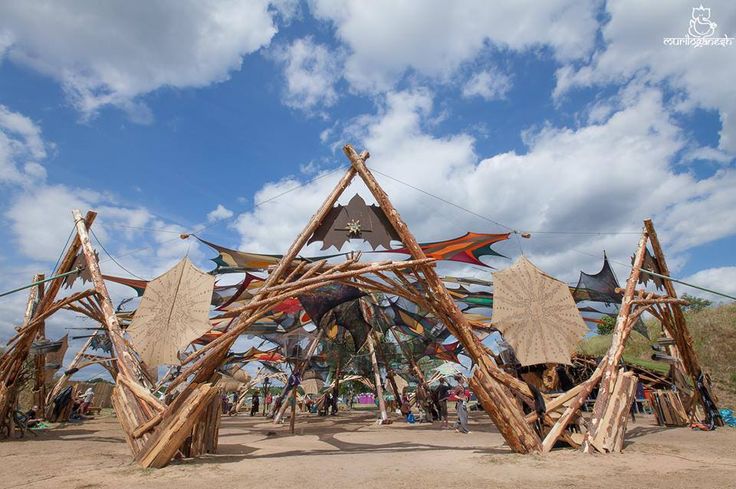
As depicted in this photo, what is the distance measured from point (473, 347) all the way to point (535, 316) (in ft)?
4.71

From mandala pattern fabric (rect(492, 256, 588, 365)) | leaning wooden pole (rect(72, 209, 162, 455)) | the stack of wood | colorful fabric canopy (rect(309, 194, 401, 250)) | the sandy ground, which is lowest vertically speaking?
the sandy ground

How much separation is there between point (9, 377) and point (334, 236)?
940cm

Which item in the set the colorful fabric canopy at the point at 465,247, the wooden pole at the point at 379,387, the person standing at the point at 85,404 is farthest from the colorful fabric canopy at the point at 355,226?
the person standing at the point at 85,404

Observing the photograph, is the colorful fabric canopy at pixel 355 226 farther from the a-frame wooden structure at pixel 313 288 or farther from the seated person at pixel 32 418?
the seated person at pixel 32 418

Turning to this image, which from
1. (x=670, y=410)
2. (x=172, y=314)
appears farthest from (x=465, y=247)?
(x=670, y=410)

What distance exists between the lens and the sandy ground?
5.21 m

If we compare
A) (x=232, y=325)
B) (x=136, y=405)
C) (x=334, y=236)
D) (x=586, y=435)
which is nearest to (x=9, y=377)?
(x=136, y=405)

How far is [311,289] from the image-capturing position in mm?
7637

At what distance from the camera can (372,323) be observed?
18250 mm

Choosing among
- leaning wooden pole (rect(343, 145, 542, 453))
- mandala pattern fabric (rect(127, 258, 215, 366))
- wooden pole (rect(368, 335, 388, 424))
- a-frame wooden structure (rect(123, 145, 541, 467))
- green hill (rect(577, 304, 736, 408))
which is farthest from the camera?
green hill (rect(577, 304, 736, 408))

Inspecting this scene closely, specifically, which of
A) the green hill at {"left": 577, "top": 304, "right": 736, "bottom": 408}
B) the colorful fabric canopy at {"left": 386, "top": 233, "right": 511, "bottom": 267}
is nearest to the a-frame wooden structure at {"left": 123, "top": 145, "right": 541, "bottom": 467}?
the colorful fabric canopy at {"left": 386, "top": 233, "right": 511, "bottom": 267}

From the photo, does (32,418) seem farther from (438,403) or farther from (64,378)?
(438,403)

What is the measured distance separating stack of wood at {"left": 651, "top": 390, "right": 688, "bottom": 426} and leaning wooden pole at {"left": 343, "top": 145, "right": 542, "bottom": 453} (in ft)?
27.3

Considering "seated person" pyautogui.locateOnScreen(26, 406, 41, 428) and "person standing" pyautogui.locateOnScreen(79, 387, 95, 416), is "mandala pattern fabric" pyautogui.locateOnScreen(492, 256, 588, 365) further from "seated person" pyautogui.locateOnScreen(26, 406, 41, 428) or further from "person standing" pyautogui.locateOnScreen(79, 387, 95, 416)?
"person standing" pyautogui.locateOnScreen(79, 387, 95, 416)
